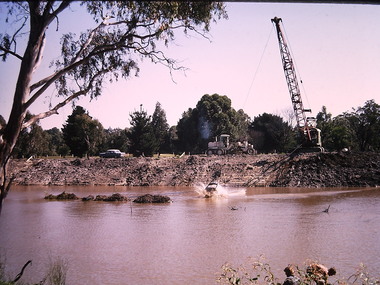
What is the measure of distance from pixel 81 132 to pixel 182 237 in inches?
1493

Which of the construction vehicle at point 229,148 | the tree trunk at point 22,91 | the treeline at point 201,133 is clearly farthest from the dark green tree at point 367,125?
the tree trunk at point 22,91

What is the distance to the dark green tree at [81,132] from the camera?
167ft

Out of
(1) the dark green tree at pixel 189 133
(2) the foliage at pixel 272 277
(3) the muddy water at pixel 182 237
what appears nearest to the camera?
(2) the foliage at pixel 272 277

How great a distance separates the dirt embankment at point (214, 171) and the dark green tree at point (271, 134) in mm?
17769

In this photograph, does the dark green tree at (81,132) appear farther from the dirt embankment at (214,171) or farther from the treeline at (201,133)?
the dirt embankment at (214,171)

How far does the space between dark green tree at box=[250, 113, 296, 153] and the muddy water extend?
1352 inches

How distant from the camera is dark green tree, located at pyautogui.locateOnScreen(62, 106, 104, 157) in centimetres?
5097

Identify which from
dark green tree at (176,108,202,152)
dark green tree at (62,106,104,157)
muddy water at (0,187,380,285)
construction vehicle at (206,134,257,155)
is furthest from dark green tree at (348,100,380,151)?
dark green tree at (62,106,104,157)

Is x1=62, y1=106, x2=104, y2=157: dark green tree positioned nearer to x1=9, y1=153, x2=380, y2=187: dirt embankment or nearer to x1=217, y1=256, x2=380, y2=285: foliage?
x1=9, y1=153, x2=380, y2=187: dirt embankment

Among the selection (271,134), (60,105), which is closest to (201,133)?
(271,134)

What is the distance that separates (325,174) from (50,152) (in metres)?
43.6

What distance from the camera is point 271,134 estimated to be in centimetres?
6369

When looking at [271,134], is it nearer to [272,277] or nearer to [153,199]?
[153,199]

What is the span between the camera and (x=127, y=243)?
1488cm
